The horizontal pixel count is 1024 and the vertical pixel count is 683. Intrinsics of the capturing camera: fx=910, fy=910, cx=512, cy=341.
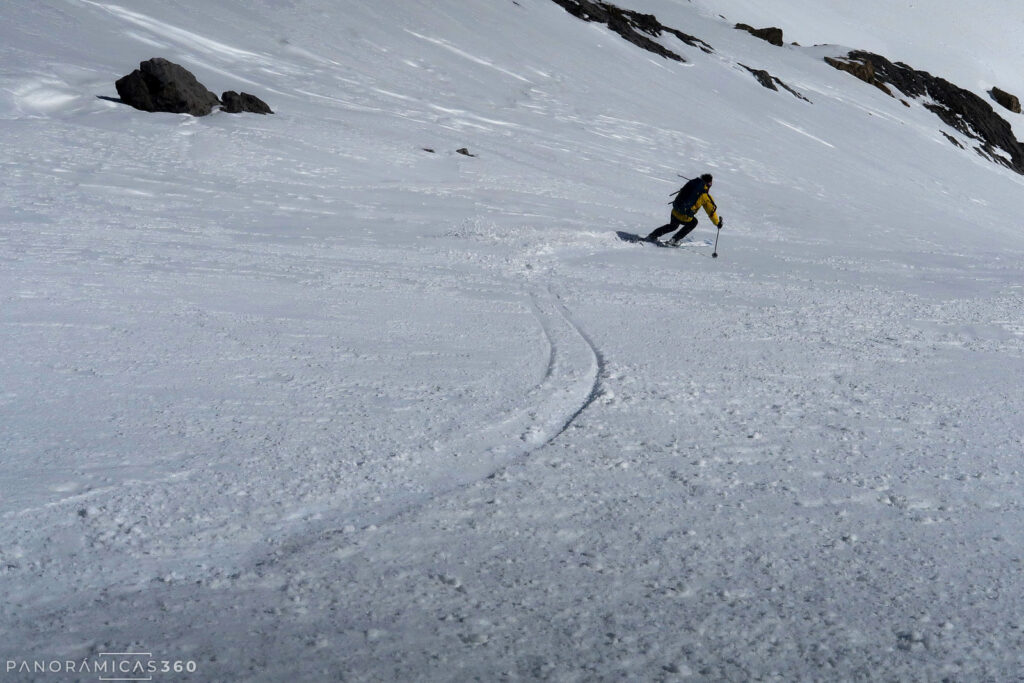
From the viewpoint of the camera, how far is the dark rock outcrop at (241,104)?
15914mm

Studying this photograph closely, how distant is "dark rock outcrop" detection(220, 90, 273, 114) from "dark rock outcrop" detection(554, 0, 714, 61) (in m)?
22.1

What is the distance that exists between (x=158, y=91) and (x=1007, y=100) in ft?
182

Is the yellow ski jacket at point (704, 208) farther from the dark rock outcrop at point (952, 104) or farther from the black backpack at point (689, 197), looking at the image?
the dark rock outcrop at point (952, 104)

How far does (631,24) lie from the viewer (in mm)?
38719

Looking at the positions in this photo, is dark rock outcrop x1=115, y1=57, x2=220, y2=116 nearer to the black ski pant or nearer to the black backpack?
the black ski pant

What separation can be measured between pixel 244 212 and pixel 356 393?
585 cm

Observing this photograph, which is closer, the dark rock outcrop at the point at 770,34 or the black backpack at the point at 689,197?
the black backpack at the point at 689,197

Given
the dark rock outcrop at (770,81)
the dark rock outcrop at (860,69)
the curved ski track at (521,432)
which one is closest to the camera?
the curved ski track at (521,432)

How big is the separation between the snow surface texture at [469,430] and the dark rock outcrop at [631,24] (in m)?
23.5

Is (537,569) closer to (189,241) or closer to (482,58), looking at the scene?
(189,241)

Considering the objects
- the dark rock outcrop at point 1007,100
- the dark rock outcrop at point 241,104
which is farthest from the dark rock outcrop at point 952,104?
the dark rock outcrop at point 241,104

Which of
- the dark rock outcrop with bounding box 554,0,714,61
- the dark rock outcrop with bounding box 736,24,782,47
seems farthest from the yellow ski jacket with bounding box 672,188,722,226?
the dark rock outcrop with bounding box 736,24,782,47

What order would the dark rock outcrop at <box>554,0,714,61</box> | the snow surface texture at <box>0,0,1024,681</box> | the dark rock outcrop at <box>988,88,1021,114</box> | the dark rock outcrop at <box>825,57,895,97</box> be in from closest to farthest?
the snow surface texture at <box>0,0,1024,681</box> < the dark rock outcrop at <box>554,0,714,61</box> < the dark rock outcrop at <box>825,57,895,97</box> < the dark rock outcrop at <box>988,88,1021,114</box>

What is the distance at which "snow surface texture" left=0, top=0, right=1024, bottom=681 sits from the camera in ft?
Result: 10.5
